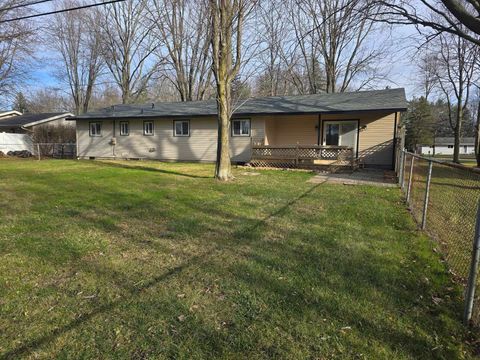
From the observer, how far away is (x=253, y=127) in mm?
17000

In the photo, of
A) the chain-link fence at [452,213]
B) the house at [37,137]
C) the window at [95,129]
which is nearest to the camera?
the chain-link fence at [452,213]

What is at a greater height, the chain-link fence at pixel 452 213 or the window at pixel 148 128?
the window at pixel 148 128

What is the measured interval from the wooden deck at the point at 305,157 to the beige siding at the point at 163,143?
1312 millimetres

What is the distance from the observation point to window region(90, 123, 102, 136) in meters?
21.1

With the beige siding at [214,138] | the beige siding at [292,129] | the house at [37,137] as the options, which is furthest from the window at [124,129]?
the beige siding at [292,129]

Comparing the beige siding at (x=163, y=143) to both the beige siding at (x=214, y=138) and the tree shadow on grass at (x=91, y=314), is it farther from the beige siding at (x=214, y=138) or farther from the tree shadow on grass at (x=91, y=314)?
the tree shadow on grass at (x=91, y=314)

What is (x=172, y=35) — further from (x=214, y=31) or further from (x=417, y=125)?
(x=417, y=125)

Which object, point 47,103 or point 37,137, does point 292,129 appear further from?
point 47,103

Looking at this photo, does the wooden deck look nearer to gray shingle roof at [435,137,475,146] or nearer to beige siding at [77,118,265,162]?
beige siding at [77,118,265,162]

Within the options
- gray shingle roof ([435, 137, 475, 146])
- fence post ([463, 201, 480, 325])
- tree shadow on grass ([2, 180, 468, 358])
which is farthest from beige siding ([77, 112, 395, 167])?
gray shingle roof ([435, 137, 475, 146])

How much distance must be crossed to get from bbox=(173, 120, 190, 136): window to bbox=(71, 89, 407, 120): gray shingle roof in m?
0.55

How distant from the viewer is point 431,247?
4625 mm

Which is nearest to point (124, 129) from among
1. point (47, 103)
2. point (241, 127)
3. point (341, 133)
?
point (241, 127)

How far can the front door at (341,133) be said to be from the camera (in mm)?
15961
